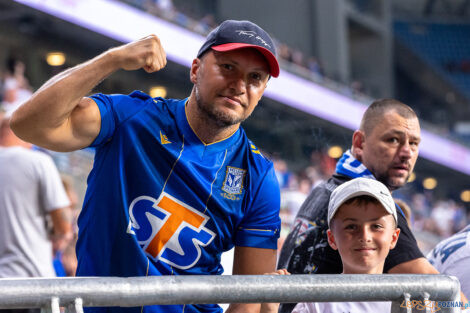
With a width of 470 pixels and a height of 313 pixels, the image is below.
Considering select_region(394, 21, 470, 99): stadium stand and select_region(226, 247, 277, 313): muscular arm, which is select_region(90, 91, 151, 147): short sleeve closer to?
select_region(226, 247, 277, 313): muscular arm

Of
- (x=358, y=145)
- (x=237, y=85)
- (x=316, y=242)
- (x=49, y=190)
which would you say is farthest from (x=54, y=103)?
(x=49, y=190)

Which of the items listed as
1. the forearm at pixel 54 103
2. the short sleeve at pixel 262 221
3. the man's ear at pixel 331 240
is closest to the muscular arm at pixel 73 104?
the forearm at pixel 54 103

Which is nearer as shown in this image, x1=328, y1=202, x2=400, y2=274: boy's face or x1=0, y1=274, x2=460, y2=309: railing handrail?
x1=0, y1=274, x2=460, y2=309: railing handrail

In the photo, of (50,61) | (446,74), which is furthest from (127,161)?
(446,74)

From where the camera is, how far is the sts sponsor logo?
6.21 feet

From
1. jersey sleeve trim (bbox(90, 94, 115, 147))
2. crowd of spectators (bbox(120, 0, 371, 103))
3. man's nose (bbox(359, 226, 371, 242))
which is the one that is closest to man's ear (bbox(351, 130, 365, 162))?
man's nose (bbox(359, 226, 371, 242))

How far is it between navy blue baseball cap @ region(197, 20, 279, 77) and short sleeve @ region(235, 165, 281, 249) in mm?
369

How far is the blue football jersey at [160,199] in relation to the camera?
73.7 inches

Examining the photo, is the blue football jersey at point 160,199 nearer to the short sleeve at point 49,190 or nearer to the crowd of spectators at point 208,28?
the short sleeve at point 49,190

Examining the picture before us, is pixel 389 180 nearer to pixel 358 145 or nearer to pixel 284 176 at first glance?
pixel 358 145

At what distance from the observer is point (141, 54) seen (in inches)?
69.6

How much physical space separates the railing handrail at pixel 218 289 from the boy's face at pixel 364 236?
2.23ft

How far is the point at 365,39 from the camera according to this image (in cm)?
2595

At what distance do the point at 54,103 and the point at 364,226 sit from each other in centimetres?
108
